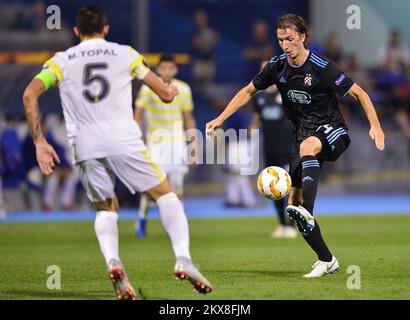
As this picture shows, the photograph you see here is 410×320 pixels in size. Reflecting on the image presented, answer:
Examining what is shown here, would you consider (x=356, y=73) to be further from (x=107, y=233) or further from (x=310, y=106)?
(x=107, y=233)

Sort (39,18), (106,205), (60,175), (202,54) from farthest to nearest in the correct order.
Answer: (202,54) < (39,18) < (60,175) < (106,205)

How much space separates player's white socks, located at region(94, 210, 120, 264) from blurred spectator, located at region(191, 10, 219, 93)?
19.0 meters

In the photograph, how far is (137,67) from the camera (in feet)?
26.1

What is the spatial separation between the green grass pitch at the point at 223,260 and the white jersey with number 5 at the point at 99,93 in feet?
4.07

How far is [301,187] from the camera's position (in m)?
10.1

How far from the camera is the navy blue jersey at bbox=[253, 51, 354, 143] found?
9.58 metres

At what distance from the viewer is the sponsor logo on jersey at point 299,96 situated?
31.8ft

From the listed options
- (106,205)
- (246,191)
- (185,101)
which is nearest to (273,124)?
(185,101)

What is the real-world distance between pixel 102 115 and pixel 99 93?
17 centimetres

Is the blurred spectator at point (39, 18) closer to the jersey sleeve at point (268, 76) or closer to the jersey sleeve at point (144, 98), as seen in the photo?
the jersey sleeve at point (144, 98)

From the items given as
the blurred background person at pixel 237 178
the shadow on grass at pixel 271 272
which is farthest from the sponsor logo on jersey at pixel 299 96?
the blurred background person at pixel 237 178

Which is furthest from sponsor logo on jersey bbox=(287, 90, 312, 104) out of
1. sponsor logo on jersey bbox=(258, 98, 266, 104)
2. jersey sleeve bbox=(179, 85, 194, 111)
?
sponsor logo on jersey bbox=(258, 98, 266, 104)
